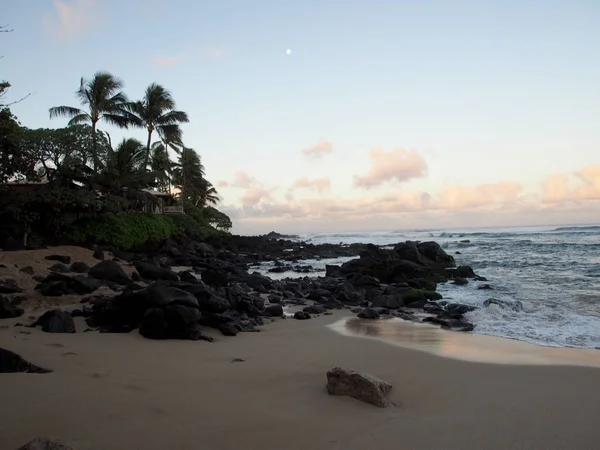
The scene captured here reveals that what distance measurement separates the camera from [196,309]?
777 centimetres

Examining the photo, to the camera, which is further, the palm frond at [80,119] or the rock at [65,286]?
the palm frond at [80,119]

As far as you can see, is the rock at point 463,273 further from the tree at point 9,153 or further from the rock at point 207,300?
the tree at point 9,153

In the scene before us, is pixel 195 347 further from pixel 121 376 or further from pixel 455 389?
pixel 455 389

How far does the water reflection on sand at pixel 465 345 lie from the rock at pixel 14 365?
5698 mm

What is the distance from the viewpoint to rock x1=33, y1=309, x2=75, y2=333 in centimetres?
728

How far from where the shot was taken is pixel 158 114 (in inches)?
1377

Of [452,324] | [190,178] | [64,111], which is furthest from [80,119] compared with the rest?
[452,324]

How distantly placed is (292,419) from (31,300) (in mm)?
8214

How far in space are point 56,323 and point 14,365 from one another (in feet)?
9.96

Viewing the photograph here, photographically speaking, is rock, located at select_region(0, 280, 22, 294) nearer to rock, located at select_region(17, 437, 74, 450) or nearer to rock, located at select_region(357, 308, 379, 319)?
rock, located at select_region(357, 308, 379, 319)

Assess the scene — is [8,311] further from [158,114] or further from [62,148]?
[158,114]

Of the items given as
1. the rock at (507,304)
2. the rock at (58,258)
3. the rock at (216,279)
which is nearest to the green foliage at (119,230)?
the rock at (58,258)

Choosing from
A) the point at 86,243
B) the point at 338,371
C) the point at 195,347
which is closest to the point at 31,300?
the point at 195,347

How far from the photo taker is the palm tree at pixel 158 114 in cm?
3425
